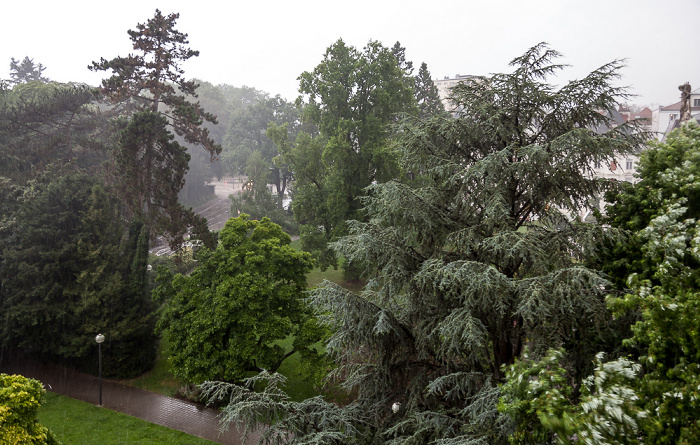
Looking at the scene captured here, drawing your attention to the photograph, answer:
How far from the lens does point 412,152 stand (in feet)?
33.1

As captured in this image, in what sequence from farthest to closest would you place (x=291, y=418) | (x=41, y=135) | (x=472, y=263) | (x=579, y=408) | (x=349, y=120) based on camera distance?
(x=41, y=135) < (x=349, y=120) < (x=291, y=418) < (x=472, y=263) < (x=579, y=408)

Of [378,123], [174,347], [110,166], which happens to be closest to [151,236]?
[110,166]

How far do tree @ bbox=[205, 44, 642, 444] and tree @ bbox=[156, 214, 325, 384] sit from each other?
548 centimetres

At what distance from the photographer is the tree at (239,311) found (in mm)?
14883

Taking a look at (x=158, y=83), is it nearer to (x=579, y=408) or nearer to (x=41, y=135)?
(x=41, y=135)

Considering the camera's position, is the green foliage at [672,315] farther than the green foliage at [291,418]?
No

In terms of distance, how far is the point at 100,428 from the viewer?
15.1 metres

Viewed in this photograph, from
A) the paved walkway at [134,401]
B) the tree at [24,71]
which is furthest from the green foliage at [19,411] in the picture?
the tree at [24,71]

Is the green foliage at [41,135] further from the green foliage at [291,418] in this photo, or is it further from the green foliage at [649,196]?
the green foliage at [649,196]

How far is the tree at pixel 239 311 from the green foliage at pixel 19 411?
658 cm

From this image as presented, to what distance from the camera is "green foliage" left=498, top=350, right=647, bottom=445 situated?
459cm

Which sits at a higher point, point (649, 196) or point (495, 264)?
point (649, 196)

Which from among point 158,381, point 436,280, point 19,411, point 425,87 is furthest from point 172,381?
point 425,87

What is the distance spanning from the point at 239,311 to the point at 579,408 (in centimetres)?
1175
